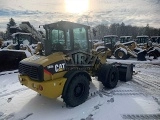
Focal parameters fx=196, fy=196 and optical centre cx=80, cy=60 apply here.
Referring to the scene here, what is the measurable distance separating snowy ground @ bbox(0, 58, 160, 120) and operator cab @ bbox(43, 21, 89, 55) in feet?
5.14

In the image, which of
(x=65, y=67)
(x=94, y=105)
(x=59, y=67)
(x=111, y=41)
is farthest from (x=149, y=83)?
(x=111, y=41)

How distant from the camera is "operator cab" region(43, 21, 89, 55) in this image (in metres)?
5.61

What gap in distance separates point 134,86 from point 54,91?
3.52 metres

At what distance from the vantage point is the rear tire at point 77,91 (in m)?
5.17

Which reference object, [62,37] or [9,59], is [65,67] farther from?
[9,59]

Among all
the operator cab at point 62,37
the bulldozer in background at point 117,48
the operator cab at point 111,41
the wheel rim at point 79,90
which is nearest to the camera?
the wheel rim at point 79,90

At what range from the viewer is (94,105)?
5402mm

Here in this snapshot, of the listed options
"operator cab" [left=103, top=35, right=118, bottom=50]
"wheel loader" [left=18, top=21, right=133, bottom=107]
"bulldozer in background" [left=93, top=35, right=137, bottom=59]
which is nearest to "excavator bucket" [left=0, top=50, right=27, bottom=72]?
"wheel loader" [left=18, top=21, right=133, bottom=107]

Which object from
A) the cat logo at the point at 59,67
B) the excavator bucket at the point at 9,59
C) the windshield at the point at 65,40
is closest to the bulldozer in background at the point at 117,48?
the excavator bucket at the point at 9,59

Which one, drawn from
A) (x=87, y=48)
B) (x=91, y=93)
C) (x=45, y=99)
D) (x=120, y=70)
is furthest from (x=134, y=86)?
(x=45, y=99)

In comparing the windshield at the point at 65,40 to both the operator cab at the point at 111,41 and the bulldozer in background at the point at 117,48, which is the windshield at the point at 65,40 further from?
the operator cab at the point at 111,41

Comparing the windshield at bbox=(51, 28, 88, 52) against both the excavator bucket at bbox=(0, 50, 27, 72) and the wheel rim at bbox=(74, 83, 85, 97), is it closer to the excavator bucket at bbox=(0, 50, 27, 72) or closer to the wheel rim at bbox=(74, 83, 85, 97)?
the wheel rim at bbox=(74, 83, 85, 97)

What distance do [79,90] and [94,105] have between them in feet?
1.93

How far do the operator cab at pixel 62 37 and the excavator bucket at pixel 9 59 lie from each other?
5.25 m
